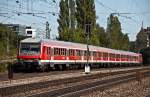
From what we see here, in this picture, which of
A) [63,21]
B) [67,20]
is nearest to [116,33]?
[67,20]

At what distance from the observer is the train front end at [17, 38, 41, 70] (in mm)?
36875

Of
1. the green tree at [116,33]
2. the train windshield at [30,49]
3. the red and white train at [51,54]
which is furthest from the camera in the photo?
the green tree at [116,33]

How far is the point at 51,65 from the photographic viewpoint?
38.8 meters

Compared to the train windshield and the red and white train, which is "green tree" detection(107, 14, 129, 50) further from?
the train windshield

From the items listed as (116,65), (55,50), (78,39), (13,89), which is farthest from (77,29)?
(13,89)

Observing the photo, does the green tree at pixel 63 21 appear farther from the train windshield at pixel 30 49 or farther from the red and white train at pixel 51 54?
the train windshield at pixel 30 49

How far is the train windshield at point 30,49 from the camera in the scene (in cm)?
3728

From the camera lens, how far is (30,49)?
37781 mm

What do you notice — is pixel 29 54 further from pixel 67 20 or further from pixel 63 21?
pixel 67 20

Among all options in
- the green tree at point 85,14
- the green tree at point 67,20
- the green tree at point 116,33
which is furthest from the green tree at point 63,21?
the green tree at point 116,33

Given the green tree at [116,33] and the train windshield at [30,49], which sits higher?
the green tree at [116,33]

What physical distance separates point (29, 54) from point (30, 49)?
1.87 ft

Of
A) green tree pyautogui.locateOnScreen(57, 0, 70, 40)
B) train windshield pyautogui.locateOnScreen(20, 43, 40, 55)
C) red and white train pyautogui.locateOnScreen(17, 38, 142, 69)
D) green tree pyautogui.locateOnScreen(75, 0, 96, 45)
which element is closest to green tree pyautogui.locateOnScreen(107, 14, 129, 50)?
green tree pyautogui.locateOnScreen(75, 0, 96, 45)

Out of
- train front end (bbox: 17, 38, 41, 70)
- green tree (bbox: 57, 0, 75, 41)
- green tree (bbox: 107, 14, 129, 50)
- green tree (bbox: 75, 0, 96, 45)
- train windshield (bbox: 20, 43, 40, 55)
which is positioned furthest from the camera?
green tree (bbox: 107, 14, 129, 50)
